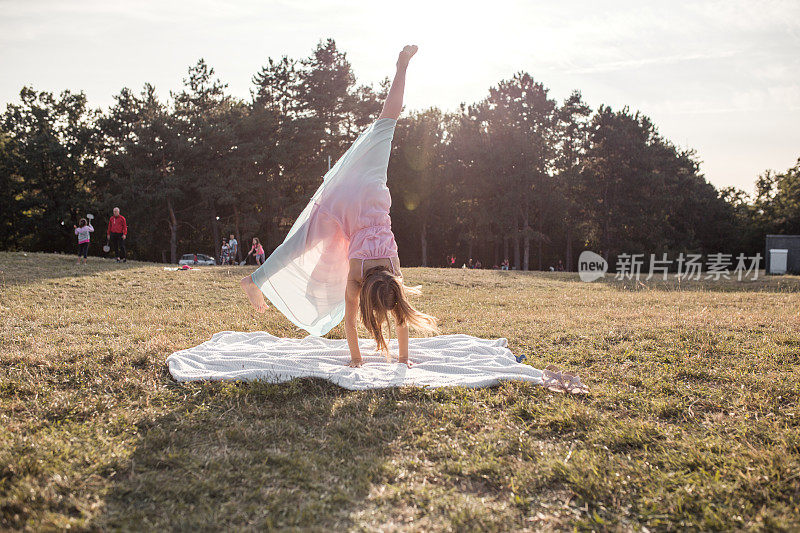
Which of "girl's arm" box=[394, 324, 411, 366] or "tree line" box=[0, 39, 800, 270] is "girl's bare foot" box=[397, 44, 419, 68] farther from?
"tree line" box=[0, 39, 800, 270]

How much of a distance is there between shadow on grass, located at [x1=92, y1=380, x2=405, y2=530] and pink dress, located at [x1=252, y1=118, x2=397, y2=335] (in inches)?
55.1

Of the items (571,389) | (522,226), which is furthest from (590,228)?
(571,389)

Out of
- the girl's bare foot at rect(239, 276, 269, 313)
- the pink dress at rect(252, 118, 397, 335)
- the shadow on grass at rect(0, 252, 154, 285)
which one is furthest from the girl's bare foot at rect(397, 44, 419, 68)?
the shadow on grass at rect(0, 252, 154, 285)

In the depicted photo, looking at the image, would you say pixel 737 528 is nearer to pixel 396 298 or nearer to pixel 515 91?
pixel 396 298

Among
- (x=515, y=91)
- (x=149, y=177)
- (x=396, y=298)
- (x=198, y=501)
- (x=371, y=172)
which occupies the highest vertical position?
(x=515, y=91)

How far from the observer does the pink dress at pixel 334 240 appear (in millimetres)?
4867

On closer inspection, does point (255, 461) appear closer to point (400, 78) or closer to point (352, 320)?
point (352, 320)

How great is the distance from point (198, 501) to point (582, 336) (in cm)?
512

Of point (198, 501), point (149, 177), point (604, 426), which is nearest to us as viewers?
point (198, 501)

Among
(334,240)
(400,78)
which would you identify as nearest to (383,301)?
(334,240)

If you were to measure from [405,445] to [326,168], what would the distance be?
106 feet

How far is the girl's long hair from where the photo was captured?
177 inches

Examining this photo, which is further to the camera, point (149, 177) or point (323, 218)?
point (149, 177)

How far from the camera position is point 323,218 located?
512 cm
